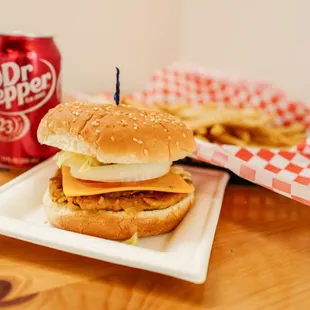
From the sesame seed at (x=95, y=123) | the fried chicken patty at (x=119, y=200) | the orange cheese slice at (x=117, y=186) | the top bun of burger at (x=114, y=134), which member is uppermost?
the sesame seed at (x=95, y=123)

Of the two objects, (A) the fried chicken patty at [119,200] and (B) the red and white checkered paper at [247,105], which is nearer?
(A) the fried chicken patty at [119,200]

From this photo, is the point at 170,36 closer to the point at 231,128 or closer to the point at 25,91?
the point at 231,128

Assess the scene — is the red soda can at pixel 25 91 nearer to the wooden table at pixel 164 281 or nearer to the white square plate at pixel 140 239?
the white square plate at pixel 140 239

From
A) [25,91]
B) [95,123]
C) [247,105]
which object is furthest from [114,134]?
[247,105]

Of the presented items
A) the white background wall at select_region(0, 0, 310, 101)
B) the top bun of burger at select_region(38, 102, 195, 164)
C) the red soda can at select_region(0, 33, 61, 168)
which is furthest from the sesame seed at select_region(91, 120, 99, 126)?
the white background wall at select_region(0, 0, 310, 101)

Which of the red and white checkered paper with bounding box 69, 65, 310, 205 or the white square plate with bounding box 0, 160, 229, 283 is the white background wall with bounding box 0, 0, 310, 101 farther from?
the white square plate with bounding box 0, 160, 229, 283

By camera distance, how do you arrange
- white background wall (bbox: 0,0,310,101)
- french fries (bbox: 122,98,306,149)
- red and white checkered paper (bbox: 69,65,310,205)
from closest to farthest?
red and white checkered paper (bbox: 69,65,310,205)
french fries (bbox: 122,98,306,149)
white background wall (bbox: 0,0,310,101)

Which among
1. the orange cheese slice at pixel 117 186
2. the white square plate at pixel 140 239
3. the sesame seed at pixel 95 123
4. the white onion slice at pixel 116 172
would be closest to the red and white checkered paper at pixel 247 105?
the white square plate at pixel 140 239
